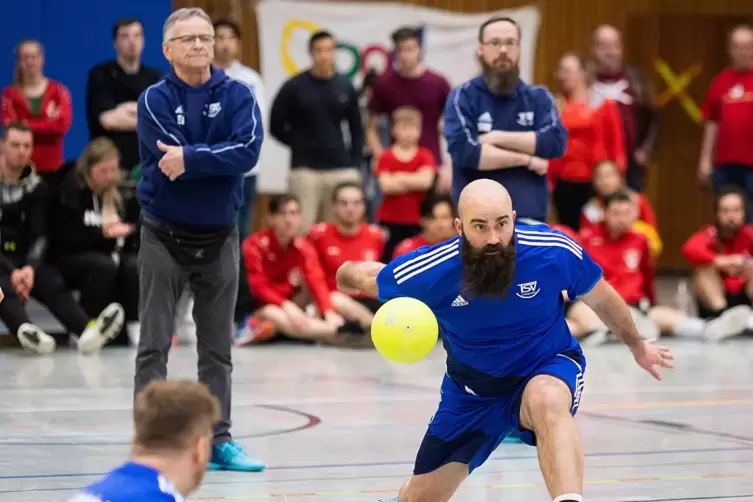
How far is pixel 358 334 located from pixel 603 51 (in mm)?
4084

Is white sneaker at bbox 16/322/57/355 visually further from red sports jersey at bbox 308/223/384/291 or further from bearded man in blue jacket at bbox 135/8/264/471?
bearded man in blue jacket at bbox 135/8/264/471

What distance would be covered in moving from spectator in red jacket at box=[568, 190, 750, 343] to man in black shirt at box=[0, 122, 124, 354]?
4242 millimetres

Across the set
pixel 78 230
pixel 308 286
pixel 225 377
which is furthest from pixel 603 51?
pixel 225 377

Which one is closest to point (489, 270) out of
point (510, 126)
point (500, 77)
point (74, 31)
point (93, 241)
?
point (500, 77)

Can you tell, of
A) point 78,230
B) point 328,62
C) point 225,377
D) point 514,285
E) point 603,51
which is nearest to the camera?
point 514,285

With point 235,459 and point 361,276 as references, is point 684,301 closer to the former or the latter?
point 235,459

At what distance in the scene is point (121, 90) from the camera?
1119cm

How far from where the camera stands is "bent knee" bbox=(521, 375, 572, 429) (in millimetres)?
4848

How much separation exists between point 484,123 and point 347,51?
8911mm

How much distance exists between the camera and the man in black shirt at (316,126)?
12.0 m

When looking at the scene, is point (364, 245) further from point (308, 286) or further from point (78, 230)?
point (78, 230)

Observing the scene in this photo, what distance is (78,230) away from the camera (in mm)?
11031

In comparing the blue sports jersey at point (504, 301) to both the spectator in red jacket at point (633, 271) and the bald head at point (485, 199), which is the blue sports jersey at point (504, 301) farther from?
the spectator in red jacket at point (633, 271)

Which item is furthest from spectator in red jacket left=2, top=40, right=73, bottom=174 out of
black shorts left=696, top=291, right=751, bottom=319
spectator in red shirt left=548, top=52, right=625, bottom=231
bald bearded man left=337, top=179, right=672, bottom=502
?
bald bearded man left=337, top=179, right=672, bottom=502
